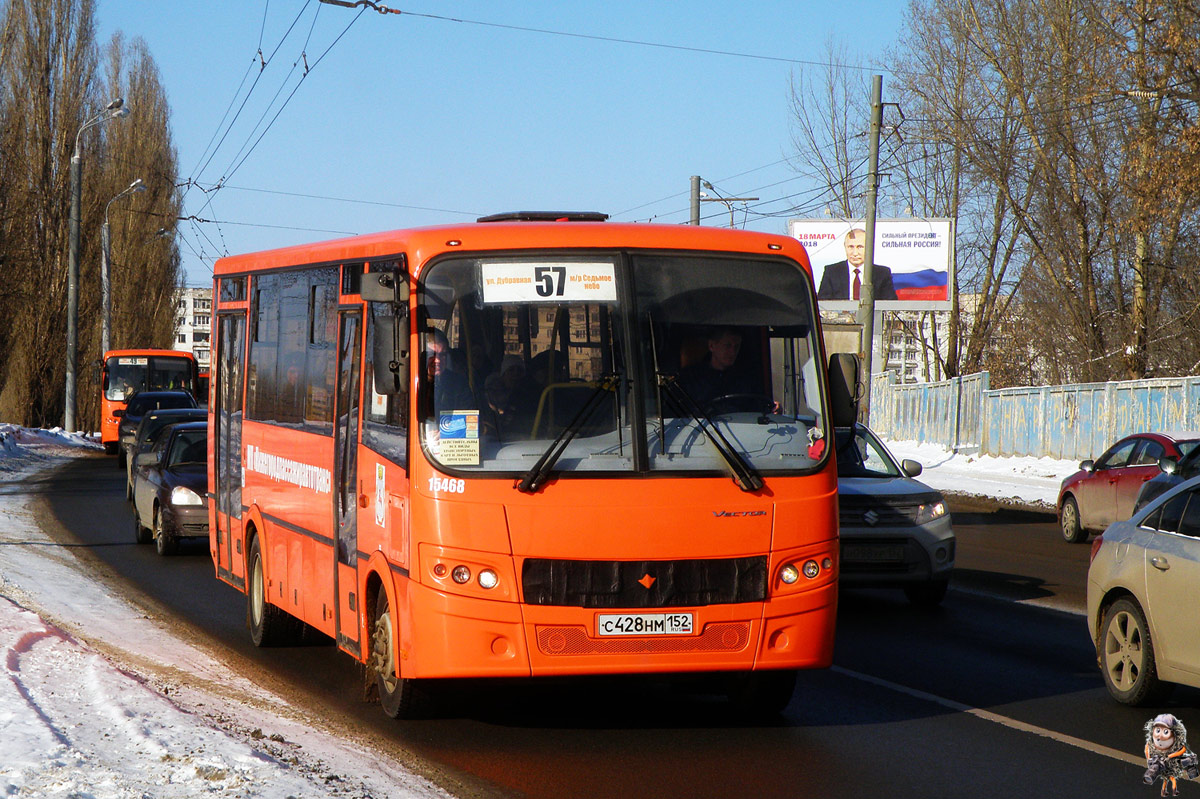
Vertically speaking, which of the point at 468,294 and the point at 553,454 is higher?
the point at 468,294

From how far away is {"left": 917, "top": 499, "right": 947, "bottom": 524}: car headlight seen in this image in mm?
12766

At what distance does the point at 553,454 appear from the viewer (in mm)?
7090

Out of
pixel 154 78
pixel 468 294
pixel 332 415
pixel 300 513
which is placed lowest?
pixel 300 513

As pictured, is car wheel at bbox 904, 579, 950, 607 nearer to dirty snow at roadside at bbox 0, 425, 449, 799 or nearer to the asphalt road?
the asphalt road

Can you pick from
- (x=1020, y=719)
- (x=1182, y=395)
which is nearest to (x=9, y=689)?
(x=1020, y=719)

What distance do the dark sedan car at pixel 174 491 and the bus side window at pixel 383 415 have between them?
871cm

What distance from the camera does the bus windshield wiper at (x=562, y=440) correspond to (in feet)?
23.0

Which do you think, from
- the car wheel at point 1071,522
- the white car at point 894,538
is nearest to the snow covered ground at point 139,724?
the white car at point 894,538

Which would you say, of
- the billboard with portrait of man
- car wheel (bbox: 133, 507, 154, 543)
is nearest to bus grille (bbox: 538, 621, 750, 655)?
car wheel (bbox: 133, 507, 154, 543)

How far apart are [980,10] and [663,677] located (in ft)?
157

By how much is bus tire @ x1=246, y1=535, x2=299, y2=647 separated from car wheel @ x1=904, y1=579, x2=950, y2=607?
548cm

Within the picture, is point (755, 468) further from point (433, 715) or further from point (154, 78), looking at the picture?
point (154, 78)

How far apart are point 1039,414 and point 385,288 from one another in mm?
32445

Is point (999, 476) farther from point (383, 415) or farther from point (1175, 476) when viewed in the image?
point (383, 415)
